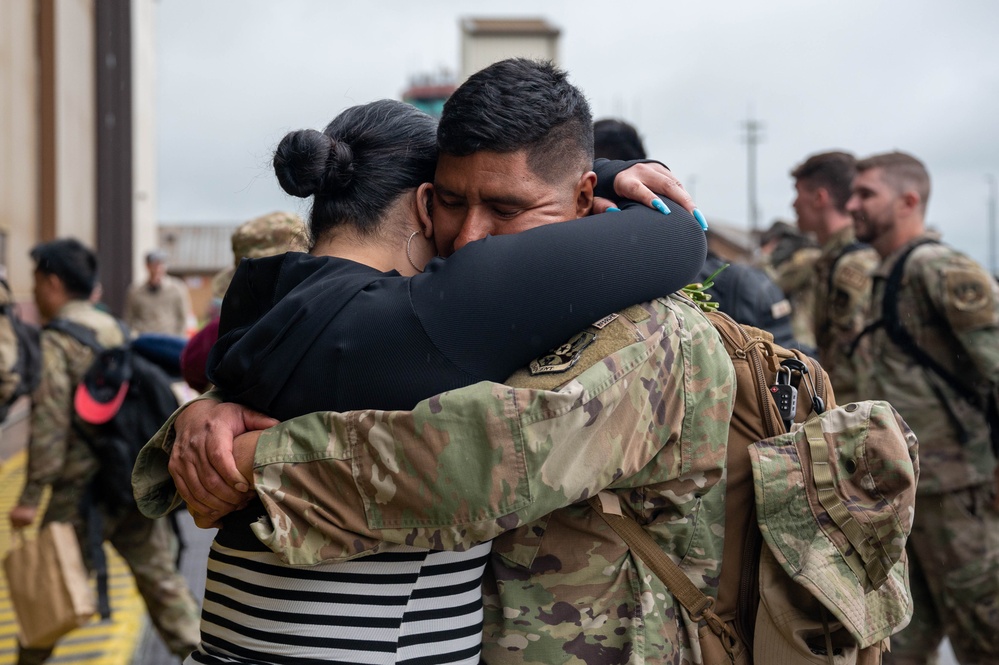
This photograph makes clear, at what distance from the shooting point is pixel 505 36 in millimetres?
42062

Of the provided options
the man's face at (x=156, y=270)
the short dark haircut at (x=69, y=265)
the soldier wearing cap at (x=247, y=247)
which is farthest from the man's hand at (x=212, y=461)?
the man's face at (x=156, y=270)

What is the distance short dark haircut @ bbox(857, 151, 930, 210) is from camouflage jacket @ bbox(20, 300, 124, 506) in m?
4.11

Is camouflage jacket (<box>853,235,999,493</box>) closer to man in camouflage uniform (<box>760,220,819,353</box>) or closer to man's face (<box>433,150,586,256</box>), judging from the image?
man's face (<box>433,150,586,256</box>)

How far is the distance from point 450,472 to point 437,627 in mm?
327

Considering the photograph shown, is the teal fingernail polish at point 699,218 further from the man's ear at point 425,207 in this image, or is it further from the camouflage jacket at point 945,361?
the camouflage jacket at point 945,361

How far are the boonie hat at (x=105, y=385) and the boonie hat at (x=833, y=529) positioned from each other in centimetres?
373

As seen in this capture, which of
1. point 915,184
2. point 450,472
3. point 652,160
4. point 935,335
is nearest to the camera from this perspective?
point 450,472

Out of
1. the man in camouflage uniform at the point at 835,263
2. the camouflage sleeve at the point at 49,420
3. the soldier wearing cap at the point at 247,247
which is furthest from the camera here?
the man in camouflage uniform at the point at 835,263

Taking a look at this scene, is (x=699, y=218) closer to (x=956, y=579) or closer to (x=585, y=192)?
(x=585, y=192)

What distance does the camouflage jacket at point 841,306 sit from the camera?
17.1ft

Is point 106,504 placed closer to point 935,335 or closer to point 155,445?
point 155,445

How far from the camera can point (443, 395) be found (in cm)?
144

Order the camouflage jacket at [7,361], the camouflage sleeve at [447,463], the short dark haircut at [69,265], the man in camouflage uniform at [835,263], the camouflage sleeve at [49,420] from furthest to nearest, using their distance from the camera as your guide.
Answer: the man in camouflage uniform at [835,263] < the short dark haircut at [69,265] < the camouflage jacket at [7,361] < the camouflage sleeve at [49,420] < the camouflage sleeve at [447,463]

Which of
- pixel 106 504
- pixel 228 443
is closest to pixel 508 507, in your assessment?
pixel 228 443
